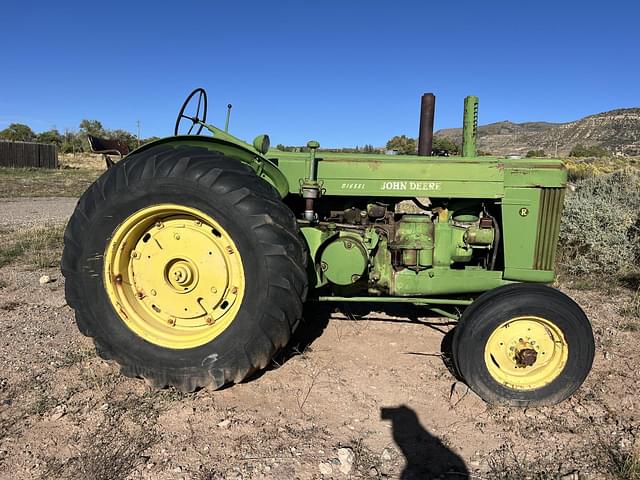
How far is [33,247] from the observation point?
22.4 feet

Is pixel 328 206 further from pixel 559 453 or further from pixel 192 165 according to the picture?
pixel 559 453

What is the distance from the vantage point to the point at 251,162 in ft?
10.9

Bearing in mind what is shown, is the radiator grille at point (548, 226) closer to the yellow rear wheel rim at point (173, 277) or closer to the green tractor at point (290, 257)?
the green tractor at point (290, 257)

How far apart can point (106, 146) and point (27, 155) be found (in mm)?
28660

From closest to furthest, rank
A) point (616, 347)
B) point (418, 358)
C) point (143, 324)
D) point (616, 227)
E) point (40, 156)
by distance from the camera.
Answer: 1. point (143, 324)
2. point (418, 358)
3. point (616, 347)
4. point (616, 227)
5. point (40, 156)

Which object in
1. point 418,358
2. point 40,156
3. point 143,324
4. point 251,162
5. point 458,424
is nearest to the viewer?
point 458,424

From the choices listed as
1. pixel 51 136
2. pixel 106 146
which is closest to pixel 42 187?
pixel 106 146

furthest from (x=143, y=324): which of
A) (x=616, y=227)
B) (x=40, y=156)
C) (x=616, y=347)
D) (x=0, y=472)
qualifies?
(x=40, y=156)

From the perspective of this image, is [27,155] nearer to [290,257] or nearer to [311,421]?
[290,257]

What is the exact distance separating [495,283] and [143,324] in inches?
100.0

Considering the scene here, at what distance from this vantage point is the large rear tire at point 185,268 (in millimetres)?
2822

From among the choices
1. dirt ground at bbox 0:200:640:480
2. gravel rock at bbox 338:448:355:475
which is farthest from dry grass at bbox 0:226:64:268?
gravel rock at bbox 338:448:355:475

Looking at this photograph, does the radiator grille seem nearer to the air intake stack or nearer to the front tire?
the front tire

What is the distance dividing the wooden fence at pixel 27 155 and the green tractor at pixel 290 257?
28.6 metres
